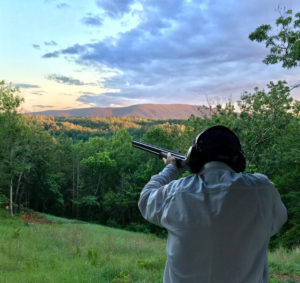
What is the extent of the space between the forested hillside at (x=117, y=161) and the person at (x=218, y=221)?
14235mm

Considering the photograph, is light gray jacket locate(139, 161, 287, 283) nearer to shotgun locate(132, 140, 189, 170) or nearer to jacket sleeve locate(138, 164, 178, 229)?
jacket sleeve locate(138, 164, 178, 229)

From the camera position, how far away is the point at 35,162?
37.5 m

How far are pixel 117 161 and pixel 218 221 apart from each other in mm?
46981

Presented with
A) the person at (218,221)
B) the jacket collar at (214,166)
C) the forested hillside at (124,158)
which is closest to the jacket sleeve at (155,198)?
the person at (218,221)

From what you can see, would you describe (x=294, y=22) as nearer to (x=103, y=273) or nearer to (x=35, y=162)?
(x=103, y=273)

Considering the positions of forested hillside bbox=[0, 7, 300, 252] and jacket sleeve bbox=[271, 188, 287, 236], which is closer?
jacket sleeve bbox=[271, 188, 287, 236]

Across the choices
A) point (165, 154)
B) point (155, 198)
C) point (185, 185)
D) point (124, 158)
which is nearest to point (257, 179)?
point (185, 185)

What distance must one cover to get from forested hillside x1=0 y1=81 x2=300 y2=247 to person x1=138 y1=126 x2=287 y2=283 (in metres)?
14.2

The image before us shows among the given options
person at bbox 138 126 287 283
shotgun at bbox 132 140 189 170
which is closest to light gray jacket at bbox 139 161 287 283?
person at bbox 138 126 287 283

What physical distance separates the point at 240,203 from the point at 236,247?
206 mm

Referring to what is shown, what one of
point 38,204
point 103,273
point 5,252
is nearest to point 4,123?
point 38,204

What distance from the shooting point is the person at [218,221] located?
1301 mm

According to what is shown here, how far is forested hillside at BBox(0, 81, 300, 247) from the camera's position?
17.7 metres

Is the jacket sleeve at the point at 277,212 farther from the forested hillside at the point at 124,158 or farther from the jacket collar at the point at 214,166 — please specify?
the forested hillside at the point at 124,158
